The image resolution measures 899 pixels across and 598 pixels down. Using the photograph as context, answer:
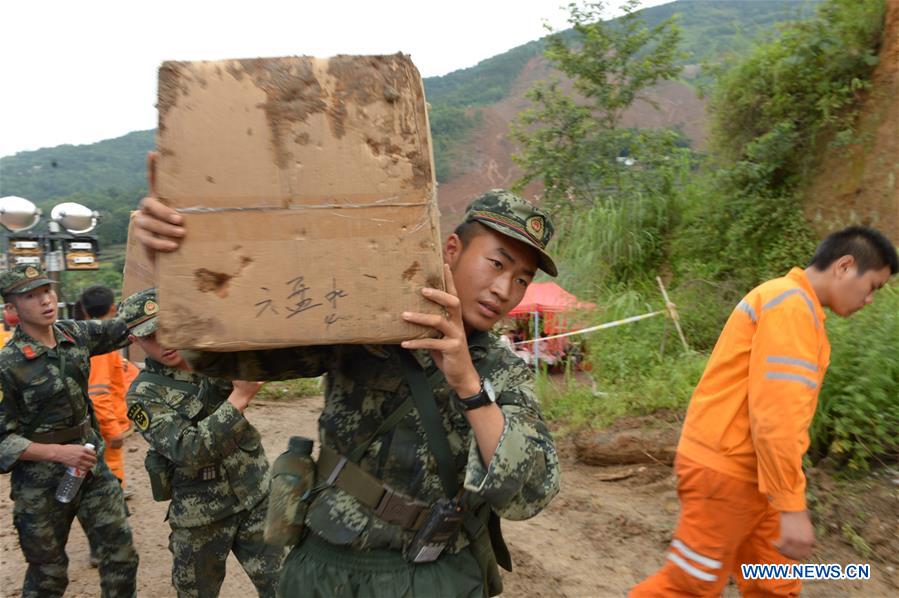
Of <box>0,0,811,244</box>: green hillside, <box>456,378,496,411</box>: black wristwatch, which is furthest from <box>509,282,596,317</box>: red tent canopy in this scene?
<box>456,378,496,411</box>: black wristwatch

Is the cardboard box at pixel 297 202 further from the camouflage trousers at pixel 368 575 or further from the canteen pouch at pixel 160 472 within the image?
the canteen pouch at pixel 160 472

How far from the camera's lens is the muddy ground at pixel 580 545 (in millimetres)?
3656

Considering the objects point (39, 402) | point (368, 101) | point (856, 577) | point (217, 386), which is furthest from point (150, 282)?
point (856, 577)

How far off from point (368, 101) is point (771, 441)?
6.73ft

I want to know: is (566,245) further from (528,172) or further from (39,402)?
(39,402)

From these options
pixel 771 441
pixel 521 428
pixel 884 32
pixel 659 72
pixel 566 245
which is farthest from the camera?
pixel 659 72

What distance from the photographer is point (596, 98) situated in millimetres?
11219

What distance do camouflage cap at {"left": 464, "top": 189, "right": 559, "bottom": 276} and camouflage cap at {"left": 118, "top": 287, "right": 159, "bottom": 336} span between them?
1576mm

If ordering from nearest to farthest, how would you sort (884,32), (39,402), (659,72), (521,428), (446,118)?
1. (521,428)
2. (39,402)
3. (884,32)
4. (659,72)
5. (446,118)

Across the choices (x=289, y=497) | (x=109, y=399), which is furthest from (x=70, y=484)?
(x=289, y=497)

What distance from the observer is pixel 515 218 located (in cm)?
162

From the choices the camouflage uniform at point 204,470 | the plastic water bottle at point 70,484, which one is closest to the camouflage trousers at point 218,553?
the camouflage uniform at point 204,470

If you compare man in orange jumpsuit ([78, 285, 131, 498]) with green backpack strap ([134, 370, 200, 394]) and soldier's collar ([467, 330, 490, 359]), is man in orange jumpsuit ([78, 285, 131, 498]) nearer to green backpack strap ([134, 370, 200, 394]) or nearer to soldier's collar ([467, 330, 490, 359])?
green backpack strap ([134, 370, 200, 394])

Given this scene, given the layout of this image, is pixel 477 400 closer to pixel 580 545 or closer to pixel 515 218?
pixel 515 218
